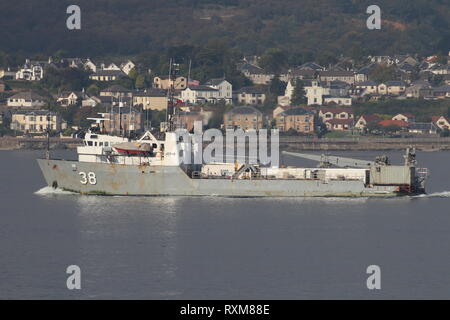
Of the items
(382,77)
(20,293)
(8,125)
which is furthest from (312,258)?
(382,77)

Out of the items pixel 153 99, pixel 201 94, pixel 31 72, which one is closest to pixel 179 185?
pixel 153 99

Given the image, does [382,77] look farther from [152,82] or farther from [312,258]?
[312,258]

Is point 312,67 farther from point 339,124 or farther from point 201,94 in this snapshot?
point 339,124

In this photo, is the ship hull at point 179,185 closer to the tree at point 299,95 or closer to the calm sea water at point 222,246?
the calm sea water at point 222,246

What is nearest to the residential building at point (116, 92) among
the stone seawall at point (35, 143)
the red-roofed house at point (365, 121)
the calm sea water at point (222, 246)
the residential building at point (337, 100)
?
the stone seawall at point (35, 143)

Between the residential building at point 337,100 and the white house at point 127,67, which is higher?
the white house at point 127,67

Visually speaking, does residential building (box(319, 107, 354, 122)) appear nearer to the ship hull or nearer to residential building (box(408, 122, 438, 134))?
residential building (box(408, 122, 438, 134))
